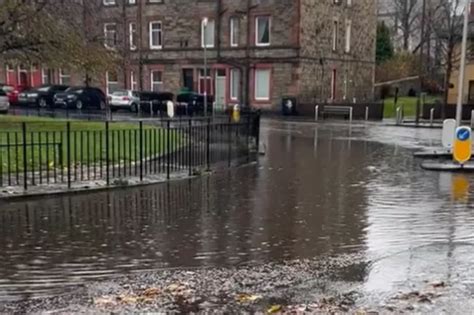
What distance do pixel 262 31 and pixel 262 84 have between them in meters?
3.94

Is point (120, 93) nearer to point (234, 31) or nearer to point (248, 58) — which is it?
point (248, 58)

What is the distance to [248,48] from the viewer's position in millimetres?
43625

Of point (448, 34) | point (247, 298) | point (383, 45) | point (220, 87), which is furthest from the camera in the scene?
point (383, 45)

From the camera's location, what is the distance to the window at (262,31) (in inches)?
1706

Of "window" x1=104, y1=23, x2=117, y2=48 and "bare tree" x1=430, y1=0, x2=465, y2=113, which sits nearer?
"window" x1=104, y1=23, x2=117, y2=48

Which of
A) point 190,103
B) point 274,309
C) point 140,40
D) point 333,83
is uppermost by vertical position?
point 140,40

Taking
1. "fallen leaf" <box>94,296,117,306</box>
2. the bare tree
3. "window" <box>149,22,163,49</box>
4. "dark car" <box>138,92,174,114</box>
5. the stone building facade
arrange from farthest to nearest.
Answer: "window" <box>149,22,163,49</box> < the stone building facade < "dark car" <box>138,92,174,114</box> < the bare tree < "fallen leaf" <box>94,296,117,306</box>

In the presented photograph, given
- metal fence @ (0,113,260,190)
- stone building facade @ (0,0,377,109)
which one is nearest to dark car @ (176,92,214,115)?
stone building facade @ (0,0,377,109)

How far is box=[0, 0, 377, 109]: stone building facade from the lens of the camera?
139 feet

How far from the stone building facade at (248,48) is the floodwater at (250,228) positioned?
95.1ft

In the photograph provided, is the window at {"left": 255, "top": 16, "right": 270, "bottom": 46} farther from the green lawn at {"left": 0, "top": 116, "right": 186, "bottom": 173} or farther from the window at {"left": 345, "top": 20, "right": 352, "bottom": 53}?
the green lawn at {"left": 0, "top": 116, "right": 186, "bottom": 173}

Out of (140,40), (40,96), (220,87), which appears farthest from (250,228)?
(140,40)

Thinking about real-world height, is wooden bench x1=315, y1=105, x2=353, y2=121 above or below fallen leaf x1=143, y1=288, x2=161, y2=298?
above

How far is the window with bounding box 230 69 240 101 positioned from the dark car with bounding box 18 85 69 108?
40.8ft
